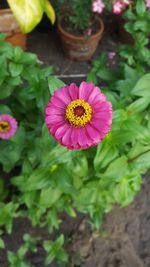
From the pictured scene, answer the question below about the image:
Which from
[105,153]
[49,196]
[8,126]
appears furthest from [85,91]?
[49,196]

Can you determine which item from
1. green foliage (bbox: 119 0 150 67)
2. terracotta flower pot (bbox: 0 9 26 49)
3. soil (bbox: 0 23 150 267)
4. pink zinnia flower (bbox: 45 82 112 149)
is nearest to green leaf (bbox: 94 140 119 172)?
pink zinnia flower (bbox: 45 82 112 149)

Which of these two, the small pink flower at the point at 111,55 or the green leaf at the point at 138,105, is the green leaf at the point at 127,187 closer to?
the green leaf at the point at 138,105

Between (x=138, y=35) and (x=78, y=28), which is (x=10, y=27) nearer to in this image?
(x=78, y=28)

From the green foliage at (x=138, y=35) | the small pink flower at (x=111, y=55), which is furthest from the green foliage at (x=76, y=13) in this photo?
the green foliage at (x=138, y=35)

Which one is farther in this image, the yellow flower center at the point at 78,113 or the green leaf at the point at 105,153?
the green leaf at the point at 105,153

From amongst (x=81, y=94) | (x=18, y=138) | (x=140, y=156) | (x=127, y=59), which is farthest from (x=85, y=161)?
(x=127, y=59)

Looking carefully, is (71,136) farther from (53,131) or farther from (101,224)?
(101,224)
